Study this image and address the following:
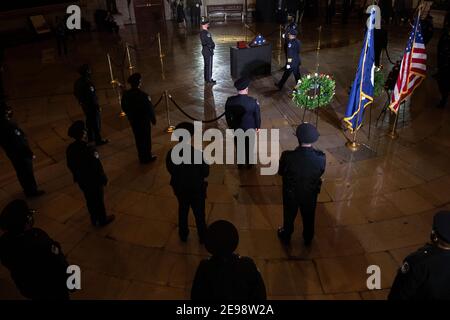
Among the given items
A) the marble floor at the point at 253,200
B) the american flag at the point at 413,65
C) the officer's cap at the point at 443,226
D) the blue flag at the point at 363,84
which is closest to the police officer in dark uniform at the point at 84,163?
the marble floor at the point at 253,200

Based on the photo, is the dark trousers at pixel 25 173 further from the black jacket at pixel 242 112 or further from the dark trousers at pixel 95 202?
the black jacket at pixel 242 112

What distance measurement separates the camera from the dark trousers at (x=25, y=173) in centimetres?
665

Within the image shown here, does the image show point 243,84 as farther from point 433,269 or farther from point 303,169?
point 433,269

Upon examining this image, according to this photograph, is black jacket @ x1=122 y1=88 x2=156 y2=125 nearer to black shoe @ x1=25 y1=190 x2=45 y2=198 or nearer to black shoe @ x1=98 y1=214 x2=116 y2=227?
black shoe @ x1=98 y1=214 x2=116 y2=227

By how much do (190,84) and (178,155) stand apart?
759 cm

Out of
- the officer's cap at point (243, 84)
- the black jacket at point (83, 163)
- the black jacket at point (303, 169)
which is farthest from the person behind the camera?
the officer's cap at point (243, 84)

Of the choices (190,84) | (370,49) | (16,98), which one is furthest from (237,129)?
(16,98)

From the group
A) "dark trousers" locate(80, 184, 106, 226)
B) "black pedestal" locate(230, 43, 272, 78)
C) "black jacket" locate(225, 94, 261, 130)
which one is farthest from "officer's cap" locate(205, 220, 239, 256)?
"black pedestal" locate(230, 43, 272, 78)

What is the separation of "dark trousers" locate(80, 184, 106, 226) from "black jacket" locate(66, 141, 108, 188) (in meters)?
0.10

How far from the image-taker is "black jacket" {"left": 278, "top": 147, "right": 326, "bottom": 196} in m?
4.90

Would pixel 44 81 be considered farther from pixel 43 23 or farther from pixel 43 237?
pixel 43 237

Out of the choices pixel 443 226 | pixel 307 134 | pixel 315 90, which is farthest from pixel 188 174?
A: pixel 315 90

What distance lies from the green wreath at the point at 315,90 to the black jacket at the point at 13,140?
5.59 metres
